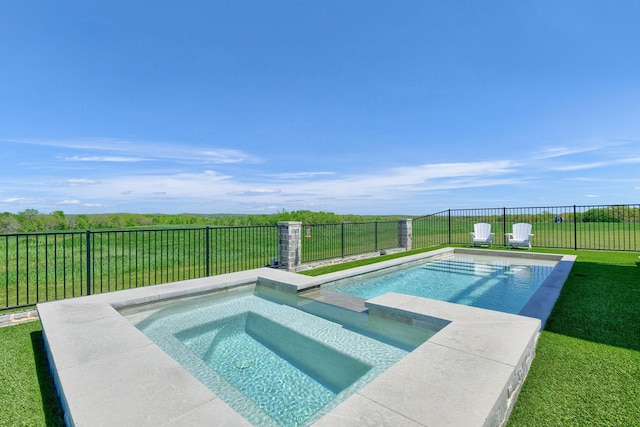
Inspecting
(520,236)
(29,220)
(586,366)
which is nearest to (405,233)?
(520,236)

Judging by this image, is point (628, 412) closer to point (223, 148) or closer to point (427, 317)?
point (427, 317)

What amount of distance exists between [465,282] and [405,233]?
4315mm

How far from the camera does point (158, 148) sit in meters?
11.6

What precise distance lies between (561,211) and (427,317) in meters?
10.7

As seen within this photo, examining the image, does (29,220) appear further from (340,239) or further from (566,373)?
(566,373)

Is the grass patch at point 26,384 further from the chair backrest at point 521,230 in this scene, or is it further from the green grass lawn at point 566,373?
the chair backrest at point 521,230

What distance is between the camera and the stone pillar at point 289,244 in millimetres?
6781

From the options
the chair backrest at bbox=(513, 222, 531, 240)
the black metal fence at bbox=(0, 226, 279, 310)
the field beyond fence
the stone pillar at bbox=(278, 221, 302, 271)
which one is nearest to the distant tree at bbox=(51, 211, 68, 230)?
the black metal fence at bbox=(0, 226, 279, 310)

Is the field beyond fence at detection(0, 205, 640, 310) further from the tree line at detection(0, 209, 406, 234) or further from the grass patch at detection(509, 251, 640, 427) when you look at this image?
the grass patch at detection(509, 251, 640, 427)

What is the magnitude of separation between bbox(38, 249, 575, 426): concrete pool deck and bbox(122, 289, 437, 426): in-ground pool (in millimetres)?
385

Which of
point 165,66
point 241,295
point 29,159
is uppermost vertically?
point 165,66

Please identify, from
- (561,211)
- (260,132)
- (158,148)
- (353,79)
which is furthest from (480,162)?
(158,148)

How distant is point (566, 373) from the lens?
2.28m

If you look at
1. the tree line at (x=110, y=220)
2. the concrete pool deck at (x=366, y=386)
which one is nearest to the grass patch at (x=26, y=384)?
the concrete pool deck at (x=366, y=386)
